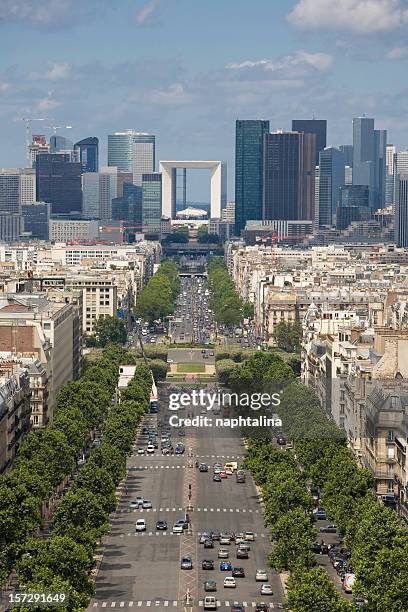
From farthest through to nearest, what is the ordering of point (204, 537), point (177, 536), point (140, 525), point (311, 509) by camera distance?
1. point (140, 525)
2. point (177, 536)
3. point (311, 509)
4. point (204, 537)

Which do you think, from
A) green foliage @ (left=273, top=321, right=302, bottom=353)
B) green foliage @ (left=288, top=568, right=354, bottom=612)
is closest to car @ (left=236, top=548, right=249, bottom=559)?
green foliage @ (left=288, top=568, right=354, bottom=612)

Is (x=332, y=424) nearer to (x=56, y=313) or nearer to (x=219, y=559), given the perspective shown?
(x=219, y=559)

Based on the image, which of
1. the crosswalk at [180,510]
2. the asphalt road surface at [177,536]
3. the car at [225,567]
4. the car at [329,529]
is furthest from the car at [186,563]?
the crosswalk at [180,510]

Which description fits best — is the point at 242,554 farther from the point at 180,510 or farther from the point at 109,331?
the point at 109,331

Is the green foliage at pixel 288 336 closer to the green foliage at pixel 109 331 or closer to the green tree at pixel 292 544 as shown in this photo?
the green foliage at pixel 109 331

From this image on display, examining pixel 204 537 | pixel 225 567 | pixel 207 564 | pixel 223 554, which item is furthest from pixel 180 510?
pixel 225 567

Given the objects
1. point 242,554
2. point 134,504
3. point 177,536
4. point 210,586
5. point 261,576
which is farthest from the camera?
point 134,504

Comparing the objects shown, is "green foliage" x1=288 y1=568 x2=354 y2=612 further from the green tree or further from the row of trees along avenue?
the green tree
